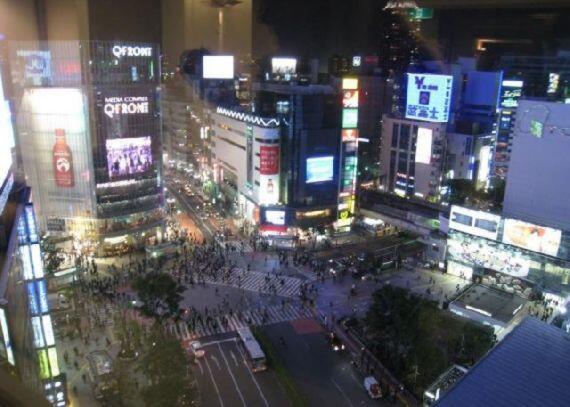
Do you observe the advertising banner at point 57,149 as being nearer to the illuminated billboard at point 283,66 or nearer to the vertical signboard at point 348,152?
the vertical signboard at point 348,152

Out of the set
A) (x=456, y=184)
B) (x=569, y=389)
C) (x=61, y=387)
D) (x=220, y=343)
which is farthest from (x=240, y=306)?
(x=456, y=184)

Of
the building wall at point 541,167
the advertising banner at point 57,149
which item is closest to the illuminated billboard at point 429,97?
the building wall at point 541,167

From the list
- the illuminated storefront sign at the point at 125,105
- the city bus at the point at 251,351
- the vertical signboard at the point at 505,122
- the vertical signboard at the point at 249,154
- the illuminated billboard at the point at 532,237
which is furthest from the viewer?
the vertical signboard at the point at 505,122

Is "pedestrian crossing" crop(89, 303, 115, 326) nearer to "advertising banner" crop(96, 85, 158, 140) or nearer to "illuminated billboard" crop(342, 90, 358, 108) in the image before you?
"advertising banner" crop(96, 85, 158, 140)

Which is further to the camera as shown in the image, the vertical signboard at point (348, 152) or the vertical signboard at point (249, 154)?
the vertical signboard at point (249, 154)


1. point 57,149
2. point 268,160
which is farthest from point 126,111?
point 268,160

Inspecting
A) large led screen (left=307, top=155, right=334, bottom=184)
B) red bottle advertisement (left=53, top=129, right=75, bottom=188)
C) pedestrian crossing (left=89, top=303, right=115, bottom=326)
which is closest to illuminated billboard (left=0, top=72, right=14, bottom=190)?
pedestrian crossing (left=89, top=303, right=115, bottom=326)
